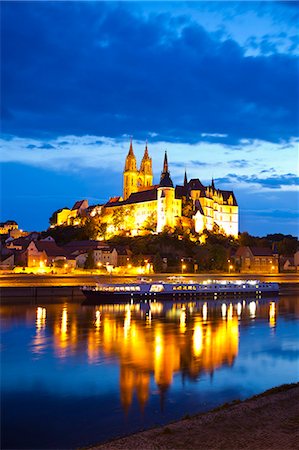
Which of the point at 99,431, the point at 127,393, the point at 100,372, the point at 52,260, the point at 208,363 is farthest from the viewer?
the point at 52,260

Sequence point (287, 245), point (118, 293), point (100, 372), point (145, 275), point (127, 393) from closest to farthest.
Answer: point (127, 393) → point (100, 372) → point (118, 293) → point (145, 275) → point (287, 245)

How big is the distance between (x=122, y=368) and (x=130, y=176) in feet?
304

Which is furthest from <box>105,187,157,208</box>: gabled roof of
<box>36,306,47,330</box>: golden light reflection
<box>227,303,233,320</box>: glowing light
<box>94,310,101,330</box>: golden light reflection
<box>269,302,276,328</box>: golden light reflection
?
<box>94,310,101,330</box>: golden light reflection

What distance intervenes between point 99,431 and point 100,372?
5.77 meters

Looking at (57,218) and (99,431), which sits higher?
(57,218)

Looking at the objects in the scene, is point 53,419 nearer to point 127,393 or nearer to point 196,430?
point 127,393

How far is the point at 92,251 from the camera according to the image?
63469 mm

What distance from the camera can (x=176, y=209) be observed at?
3324 inches

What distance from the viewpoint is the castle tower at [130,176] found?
106750 millimetres

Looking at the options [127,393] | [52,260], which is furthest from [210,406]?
[52,260]

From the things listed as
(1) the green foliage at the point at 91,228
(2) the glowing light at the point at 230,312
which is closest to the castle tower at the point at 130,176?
(1) the green foliage at the point at 91,228

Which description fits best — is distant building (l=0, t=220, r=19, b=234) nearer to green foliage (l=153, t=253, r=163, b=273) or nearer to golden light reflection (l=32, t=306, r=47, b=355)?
green foliage (l=153, t=253, r=163, b=273)

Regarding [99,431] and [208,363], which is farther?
[208,363]

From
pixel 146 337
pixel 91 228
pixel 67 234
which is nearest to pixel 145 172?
pixel 91 228
